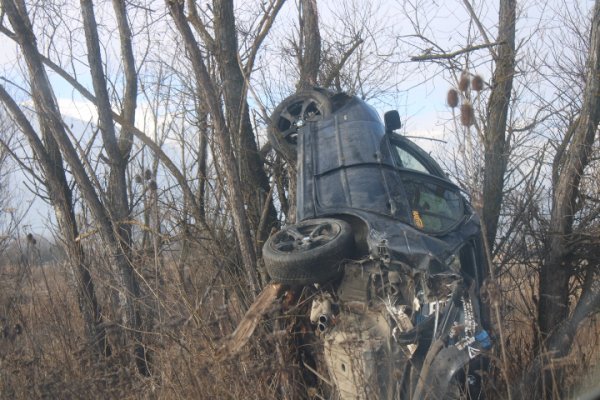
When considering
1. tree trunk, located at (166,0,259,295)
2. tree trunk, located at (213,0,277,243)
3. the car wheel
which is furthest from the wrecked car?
tree trunk, located at (213,0,277,243)

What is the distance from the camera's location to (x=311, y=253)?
16.1ft

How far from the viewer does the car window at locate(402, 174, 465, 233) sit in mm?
5852

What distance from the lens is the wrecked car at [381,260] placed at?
4.36 metres

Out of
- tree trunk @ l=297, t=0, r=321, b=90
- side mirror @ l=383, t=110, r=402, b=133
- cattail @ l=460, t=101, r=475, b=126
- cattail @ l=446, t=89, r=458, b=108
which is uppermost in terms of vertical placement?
tree trunk @ l=297, t=0, r=321, b=90

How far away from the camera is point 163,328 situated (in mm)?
5488

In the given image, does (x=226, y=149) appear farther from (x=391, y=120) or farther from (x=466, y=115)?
(x=466, y=115)

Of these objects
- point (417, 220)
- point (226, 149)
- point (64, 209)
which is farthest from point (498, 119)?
point (64, 209)

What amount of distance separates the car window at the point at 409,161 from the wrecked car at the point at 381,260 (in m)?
0.02

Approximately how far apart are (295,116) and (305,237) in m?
2.12

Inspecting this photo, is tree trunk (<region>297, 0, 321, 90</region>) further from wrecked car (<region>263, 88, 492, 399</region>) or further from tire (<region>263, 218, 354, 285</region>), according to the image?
tire (<region>263, 218, 354, 285</region>)

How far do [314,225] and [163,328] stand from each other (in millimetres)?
1454

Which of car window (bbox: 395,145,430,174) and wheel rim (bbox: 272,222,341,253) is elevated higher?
car window (bbox: 395,145,430,174)

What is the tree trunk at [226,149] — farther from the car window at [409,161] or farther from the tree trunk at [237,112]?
the car window at [409,161]

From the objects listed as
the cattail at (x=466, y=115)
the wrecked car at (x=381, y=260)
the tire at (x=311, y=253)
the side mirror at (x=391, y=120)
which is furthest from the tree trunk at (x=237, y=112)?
the cattail at (x=466, y=115)
